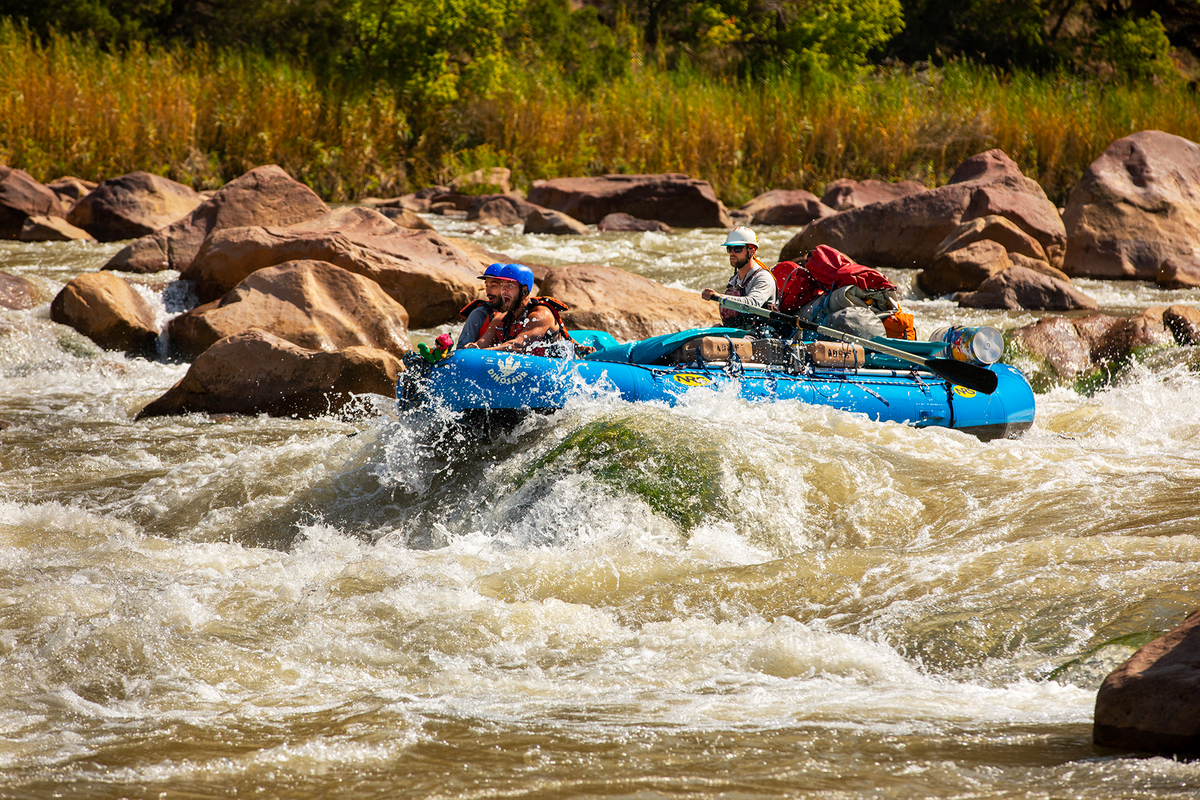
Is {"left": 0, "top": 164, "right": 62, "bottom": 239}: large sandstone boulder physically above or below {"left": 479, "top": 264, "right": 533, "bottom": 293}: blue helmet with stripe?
below

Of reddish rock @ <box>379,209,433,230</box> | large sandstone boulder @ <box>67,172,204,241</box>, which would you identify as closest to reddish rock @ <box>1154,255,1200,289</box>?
reddish rock @ <box>379,209,433,230</box>

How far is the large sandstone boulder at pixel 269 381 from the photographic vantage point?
7148mm

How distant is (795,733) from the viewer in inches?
112

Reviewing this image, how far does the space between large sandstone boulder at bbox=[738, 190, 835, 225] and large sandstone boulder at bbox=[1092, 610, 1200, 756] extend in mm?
12214

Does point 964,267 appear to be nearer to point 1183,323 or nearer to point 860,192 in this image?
point 1183,323

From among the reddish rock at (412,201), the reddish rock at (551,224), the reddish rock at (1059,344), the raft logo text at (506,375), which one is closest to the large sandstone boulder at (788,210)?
the reddish rock at (551,224)

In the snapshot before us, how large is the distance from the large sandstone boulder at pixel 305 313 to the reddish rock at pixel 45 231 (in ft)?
13.0

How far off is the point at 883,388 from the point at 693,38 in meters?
20.9

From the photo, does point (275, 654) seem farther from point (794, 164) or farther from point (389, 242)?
point (794, 164)

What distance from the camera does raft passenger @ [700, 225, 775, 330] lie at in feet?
22.8

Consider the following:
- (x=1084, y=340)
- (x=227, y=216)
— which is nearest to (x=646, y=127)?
(x=227, y=216)

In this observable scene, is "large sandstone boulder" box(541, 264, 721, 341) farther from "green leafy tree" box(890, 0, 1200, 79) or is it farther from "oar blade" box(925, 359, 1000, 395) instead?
"green leafy tree" box(890, 0, 1200, 79)

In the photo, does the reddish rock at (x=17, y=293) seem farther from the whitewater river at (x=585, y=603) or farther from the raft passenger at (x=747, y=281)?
the raft passenger at (x=747, y=281)

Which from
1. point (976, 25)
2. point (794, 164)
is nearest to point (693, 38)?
point (976, 25)
